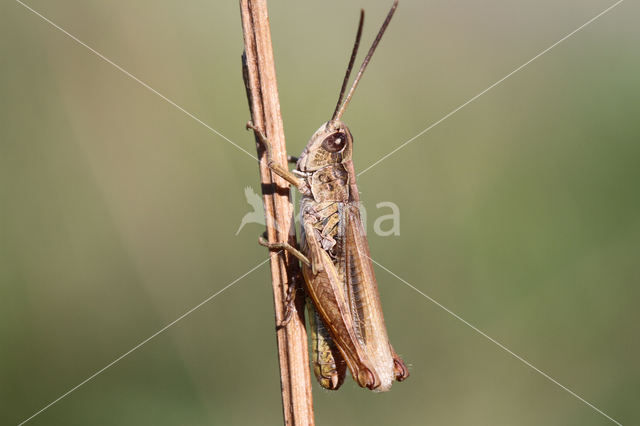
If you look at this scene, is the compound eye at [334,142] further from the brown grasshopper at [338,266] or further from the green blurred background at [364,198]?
the green blurred background at [364,198]

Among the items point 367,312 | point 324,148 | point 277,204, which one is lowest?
point 367,312

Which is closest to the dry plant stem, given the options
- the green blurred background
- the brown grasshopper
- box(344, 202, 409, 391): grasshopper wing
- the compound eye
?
the brown grasshopper

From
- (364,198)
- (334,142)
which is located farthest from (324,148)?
(364,198)

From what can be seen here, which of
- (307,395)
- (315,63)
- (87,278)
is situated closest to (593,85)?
(315,63)

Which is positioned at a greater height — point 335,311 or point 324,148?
point 324,148

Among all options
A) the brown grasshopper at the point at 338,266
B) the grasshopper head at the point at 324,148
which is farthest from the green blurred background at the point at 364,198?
the grasshopper head at the point at 324,148

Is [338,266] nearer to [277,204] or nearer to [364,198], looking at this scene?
[277,204]

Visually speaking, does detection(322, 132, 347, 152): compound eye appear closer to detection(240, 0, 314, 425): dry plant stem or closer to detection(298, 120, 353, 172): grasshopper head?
detection(298, 120, 353, 172): grasshopper head
